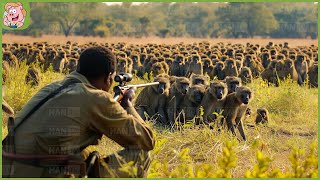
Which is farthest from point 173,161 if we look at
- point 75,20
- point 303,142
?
point 75,20

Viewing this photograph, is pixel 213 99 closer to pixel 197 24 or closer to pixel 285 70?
pixel 285 70

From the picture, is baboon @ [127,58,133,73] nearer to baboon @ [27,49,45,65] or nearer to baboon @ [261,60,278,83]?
baboon @ [27,49,45,65]

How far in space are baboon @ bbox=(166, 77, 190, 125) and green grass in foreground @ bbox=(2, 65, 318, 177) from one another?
20.2 inches

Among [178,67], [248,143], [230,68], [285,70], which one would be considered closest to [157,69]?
[178,67]

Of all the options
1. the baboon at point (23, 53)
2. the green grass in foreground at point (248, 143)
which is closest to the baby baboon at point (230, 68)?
the green grass in foreground at point (248, 143)

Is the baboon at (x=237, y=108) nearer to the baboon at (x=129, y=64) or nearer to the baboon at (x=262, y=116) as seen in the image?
Answer: the baboon at (x=262, y=116)

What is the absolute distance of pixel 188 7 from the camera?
310ft

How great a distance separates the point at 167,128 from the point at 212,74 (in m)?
7.01

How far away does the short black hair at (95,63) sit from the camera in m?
4.97

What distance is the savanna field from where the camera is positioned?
16.6ft

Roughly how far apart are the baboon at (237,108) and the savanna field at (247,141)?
1.01 ft

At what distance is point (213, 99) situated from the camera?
9.73 m

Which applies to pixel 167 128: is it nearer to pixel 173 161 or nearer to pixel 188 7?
pixel 173 161

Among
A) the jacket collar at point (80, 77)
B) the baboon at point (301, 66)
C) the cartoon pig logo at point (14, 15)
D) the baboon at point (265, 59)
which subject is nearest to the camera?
the jacket collar at point (80, 77)
